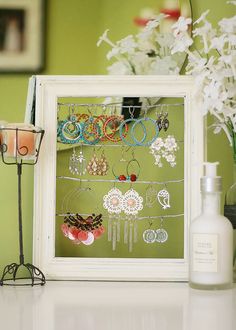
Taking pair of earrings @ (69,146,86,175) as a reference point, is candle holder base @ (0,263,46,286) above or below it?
below

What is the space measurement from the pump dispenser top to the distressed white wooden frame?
9cm

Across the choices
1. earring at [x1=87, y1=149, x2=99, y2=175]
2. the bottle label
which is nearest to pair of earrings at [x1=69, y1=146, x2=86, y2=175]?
earring at [x1=87, y1=149, x2=99, y2=175]

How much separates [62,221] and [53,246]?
0.06 meters

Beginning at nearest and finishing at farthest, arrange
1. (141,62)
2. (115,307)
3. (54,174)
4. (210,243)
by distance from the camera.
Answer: (115,307), (210,243), (54,174), (141,62)

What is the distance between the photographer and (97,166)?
1.31 meters

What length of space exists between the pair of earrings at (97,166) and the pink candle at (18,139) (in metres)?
0.15

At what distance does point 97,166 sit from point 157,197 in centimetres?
15

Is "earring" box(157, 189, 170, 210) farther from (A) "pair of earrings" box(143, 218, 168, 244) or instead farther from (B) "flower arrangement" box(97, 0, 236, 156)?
(B) "flower arrangement" box(97, 0, 236, 156)

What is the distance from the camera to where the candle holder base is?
1233 millimetres

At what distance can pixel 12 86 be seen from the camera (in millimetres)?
1442

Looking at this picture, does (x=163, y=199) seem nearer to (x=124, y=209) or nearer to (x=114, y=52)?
(x=124, y=209)

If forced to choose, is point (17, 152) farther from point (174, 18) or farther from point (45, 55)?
point (174, 18)

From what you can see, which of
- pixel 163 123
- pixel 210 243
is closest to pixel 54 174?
pixel 163 123

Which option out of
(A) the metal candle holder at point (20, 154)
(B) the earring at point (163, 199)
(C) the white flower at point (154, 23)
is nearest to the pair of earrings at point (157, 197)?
(B) the earring at point (163, 199)
